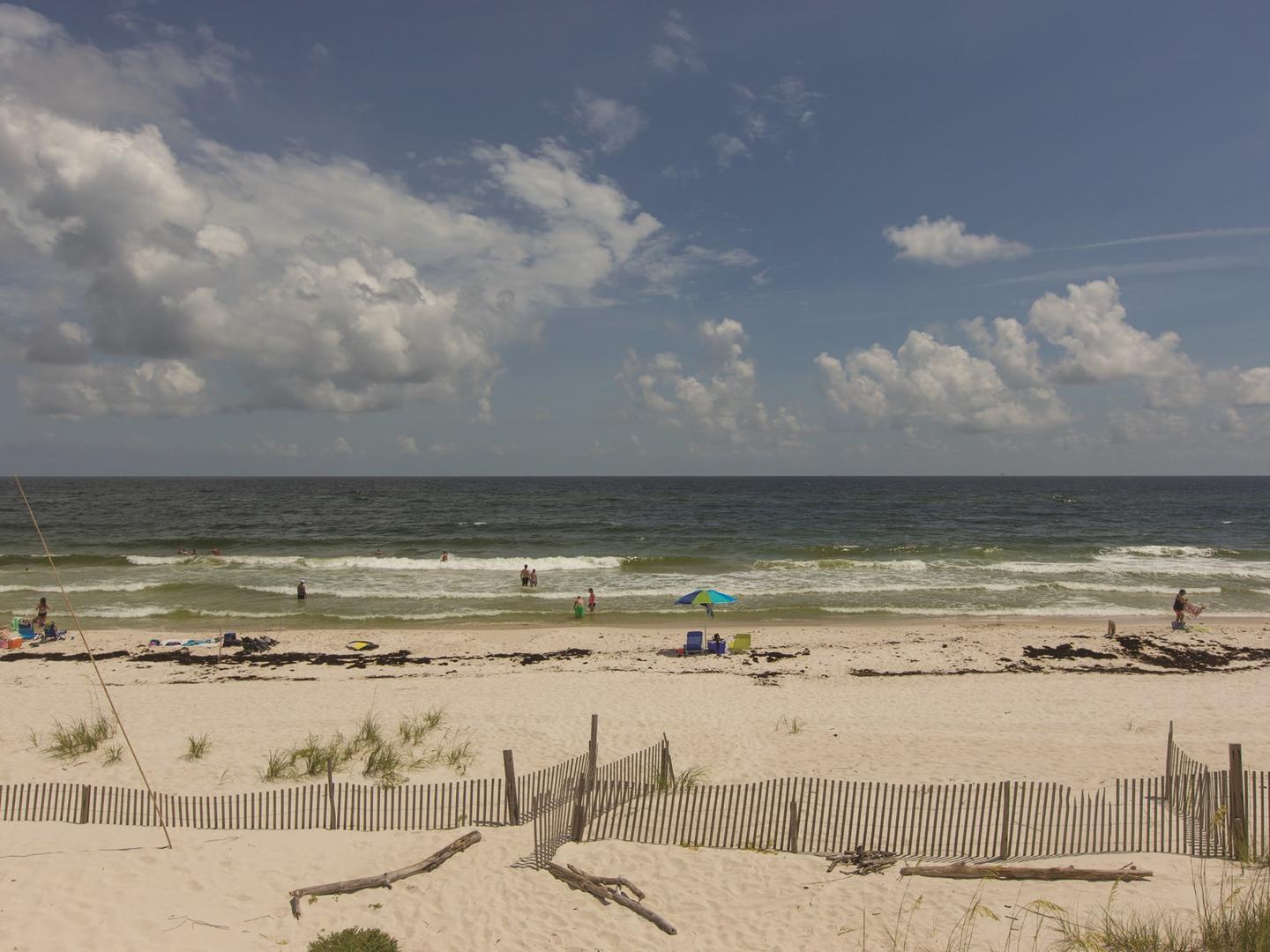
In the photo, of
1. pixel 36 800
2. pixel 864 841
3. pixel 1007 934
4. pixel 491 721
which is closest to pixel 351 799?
pixel 36 800

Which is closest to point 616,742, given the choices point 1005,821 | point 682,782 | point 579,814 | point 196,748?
point 682,782

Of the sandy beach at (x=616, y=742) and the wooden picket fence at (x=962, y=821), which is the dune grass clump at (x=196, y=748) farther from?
the wooden picket fence at (x=962, y=821)

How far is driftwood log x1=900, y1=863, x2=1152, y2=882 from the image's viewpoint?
8.70 metres

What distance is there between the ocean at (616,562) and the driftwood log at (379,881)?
21.0m

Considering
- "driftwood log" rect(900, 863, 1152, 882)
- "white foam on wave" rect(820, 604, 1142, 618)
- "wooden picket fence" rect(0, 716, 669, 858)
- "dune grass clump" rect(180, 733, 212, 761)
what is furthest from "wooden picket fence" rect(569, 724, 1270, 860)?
"white foam on wave" rect(820, 604, 1142, 618)

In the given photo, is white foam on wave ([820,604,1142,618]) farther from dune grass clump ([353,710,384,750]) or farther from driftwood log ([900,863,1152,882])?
driftwood log ([900,863,1152,882])

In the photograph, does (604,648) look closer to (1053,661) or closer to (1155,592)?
(1053,661)

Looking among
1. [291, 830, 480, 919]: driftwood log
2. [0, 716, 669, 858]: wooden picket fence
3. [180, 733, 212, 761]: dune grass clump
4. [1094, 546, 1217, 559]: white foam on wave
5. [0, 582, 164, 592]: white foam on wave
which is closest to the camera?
[291, 830, 480, 919]: driftwood log

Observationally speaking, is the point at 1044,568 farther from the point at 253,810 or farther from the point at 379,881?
the point at 253,810

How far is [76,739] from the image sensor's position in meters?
14.9

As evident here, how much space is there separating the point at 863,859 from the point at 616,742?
23.1 ft

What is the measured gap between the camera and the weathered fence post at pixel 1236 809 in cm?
904

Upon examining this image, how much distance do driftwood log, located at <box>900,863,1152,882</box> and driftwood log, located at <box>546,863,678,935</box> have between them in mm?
3248

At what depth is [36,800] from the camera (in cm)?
1070
